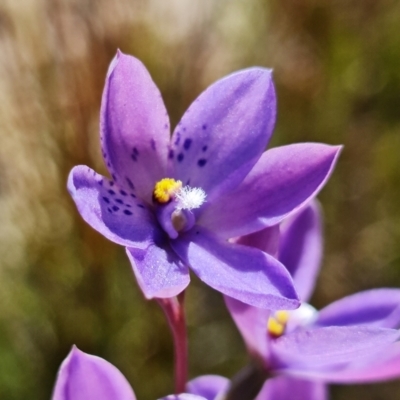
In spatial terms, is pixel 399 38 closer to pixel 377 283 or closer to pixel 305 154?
pixel 377 283

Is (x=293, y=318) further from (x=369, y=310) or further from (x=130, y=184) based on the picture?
(x=130, y=184)

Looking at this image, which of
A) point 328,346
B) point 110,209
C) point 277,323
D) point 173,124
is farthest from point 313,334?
point 173,124

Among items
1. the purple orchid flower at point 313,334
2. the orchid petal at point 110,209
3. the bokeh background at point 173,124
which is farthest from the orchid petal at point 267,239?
the bokeh background at point 173,124

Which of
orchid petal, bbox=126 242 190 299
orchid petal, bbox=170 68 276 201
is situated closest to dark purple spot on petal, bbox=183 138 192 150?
orchid petal, bbox=170 68 276 201

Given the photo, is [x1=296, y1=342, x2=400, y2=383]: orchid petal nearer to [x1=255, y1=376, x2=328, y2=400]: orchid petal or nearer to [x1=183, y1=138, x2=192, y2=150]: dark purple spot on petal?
[x1=255, y1=376, x2=328, y2=400]: orchid petal

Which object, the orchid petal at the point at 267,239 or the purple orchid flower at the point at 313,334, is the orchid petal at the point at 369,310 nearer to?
the purple orchid flower at the point at 313,334

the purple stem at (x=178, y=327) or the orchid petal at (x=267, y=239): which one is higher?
the orchid petal at (x=267, y=239)
